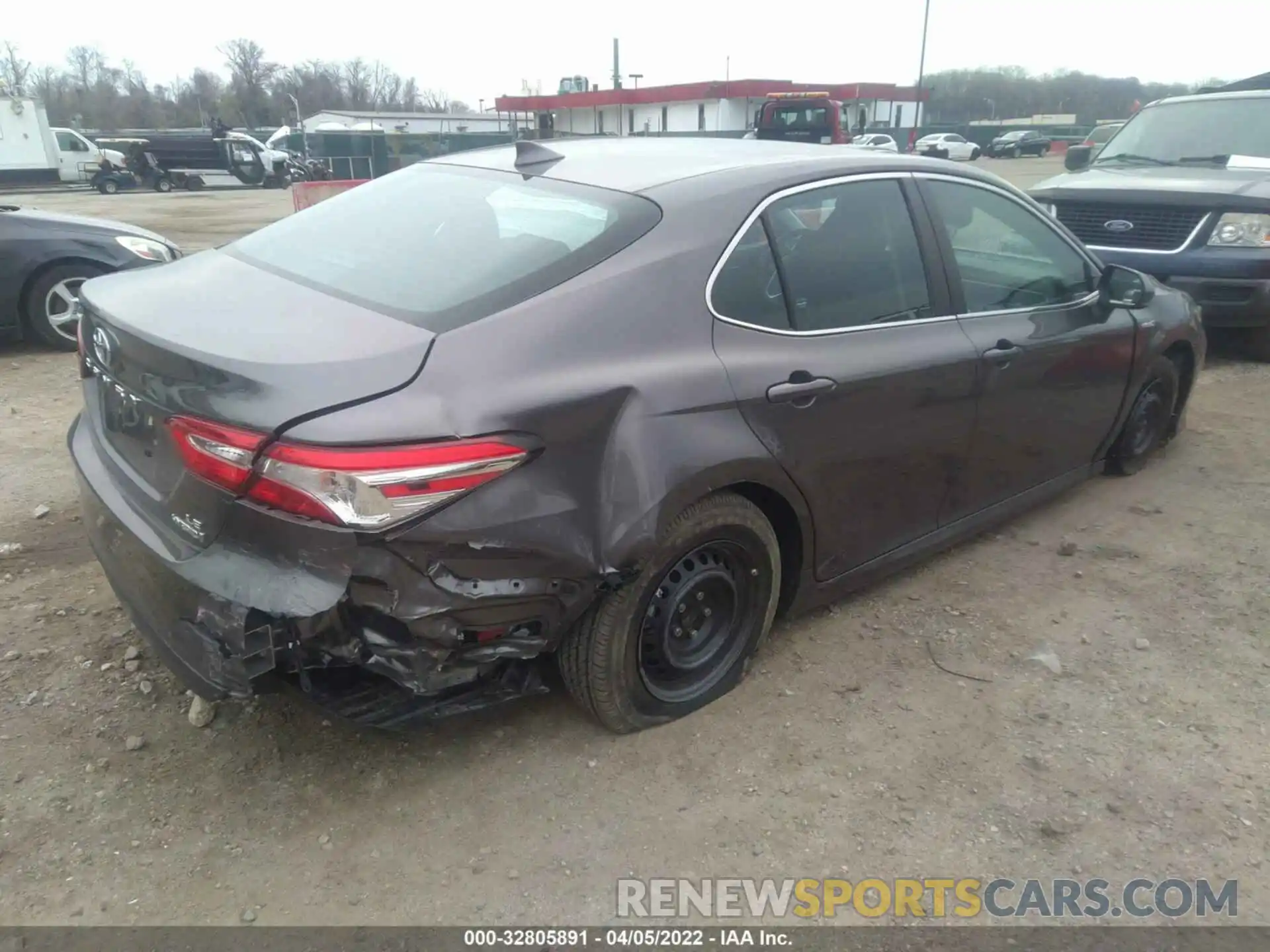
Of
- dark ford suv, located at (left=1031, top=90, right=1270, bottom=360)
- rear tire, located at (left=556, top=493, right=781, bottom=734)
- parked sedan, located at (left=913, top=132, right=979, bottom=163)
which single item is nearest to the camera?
rear tire, located at (left=556, top=493, right=781, bottom=734)

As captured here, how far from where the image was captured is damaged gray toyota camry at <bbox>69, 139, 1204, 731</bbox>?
6.82ft

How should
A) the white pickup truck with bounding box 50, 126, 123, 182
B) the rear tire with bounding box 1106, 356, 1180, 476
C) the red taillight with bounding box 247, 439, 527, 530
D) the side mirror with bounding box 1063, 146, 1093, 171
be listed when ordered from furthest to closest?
1. the white pickup truck with bounding box 50, 126, 123, 182
2. the side mirror with bounding box 1063, 146, 1093, 171
3. the rear tire with bounding box 1106, 356, 1180, 476
4. the red taillight with bounding box 247, 439, 527, 530

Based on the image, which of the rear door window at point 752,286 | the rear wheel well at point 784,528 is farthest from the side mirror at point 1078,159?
the rear wheel well at point 784,528

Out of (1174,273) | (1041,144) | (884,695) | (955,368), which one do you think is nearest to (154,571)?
(884,695)

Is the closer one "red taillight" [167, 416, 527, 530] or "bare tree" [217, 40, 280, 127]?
"red taillight" [167, 416, 527, 530]

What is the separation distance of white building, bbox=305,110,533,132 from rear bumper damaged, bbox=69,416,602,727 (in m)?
45.5

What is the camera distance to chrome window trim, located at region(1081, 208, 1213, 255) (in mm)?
6430

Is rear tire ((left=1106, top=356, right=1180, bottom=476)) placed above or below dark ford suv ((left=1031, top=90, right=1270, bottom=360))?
below

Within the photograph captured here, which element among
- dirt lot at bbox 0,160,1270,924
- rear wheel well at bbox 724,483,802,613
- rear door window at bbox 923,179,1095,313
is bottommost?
dirt lot at bbox 0,160,1270,924

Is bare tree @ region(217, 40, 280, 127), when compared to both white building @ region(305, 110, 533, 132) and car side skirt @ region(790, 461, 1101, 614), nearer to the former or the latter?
white building @ region(305, 110, 533, 132)

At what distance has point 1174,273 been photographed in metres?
6.52

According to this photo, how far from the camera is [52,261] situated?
21.2 ft

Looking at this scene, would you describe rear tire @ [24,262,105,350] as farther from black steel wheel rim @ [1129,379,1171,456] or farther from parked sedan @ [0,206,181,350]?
black steel wheel rim @ [1129,379,1171,456]
